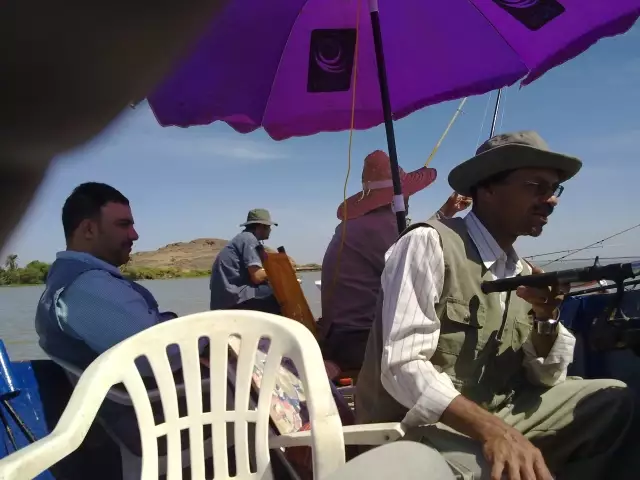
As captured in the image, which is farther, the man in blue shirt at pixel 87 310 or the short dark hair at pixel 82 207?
the short dark hair at pixel 82 207

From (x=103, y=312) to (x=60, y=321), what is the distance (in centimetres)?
15

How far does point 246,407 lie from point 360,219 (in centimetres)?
174

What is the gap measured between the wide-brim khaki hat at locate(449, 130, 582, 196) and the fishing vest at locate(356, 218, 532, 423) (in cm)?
20

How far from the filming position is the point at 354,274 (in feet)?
10.8

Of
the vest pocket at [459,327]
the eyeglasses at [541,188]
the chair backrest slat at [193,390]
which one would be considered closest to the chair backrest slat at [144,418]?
the chair backrest slat at [193,390]

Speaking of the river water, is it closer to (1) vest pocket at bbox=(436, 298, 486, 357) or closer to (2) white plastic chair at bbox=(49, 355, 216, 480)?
(2) white plastic chair at bbox=(49, 355, 216, 480)

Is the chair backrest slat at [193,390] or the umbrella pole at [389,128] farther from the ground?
the umbrella pole at [389,128]

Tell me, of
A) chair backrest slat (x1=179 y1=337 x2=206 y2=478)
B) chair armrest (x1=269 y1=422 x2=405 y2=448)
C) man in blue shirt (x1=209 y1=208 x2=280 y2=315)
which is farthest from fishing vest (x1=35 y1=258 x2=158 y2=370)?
man in blue shirt (x1=209 y1=208 x2=280 y2=315)

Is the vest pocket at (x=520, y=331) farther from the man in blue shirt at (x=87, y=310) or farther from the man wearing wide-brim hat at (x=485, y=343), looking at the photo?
the man in blue shirt at (x=87, y=310)

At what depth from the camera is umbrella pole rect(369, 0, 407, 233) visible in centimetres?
327

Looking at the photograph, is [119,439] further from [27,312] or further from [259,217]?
[27,312]

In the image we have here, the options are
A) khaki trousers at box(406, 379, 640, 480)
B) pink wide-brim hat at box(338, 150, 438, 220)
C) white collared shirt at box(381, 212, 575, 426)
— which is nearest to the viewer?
white collared shirt at box(381, 212, 575, 426)

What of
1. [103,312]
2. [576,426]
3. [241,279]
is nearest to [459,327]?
[576,426]

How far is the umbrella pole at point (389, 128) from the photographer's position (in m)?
3.27
